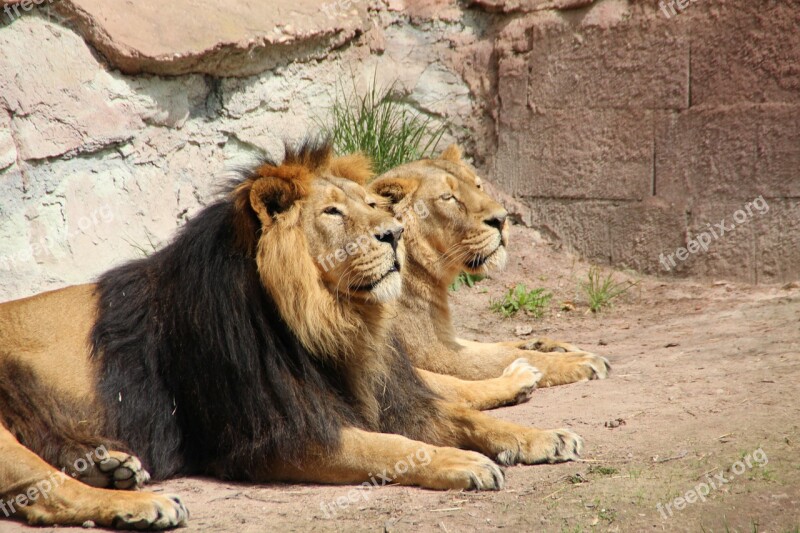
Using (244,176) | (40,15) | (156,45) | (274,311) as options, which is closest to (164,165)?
(156,45)

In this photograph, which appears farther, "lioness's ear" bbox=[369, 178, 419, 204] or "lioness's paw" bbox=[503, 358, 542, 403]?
"lioness's ear" bbox=[369, 178, 419, 204]

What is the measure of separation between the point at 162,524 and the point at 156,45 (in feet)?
13.7

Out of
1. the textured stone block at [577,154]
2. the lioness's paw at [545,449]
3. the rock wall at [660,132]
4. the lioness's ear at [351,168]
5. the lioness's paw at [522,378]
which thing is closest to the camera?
the lioness's paw at [545,449]

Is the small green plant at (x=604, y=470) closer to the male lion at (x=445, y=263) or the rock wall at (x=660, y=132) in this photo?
the male lion at (x=445, y=263)

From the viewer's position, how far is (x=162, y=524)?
3.77 metres

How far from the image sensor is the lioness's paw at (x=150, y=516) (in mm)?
3760

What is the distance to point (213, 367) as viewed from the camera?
14.0 feet

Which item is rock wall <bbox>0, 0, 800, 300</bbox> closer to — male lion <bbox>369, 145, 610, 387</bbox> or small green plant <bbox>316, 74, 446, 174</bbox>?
small green plant <bbox>316, 74, 446, 174</bbox>

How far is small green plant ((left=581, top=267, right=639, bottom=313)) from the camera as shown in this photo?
769cm

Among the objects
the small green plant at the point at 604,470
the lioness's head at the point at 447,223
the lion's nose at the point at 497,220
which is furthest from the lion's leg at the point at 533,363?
the small green plant at the point at 604,470

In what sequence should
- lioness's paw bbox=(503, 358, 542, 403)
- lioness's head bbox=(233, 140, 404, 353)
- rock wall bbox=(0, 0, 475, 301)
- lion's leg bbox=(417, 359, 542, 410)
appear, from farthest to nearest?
rock wall bbox=(0, 0, 475, 301) < lioness's paw bbox=(503, 358, 542, 403) < lion's leg bbox=(417, 359, 542, 410) < lioness's head bbox=(233, 140, 404, 353)

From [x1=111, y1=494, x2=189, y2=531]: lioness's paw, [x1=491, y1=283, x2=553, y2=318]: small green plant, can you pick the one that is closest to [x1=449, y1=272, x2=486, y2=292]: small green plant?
[x1=491, y1=283, x2=553, y2=318]: small green plant

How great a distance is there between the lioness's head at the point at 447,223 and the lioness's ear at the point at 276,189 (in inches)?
58.0

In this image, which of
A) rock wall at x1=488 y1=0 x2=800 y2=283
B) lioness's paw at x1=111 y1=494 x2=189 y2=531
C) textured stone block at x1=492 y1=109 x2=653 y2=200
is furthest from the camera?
textured stone block at x1=492 y1=109 x2=653 y2=200
